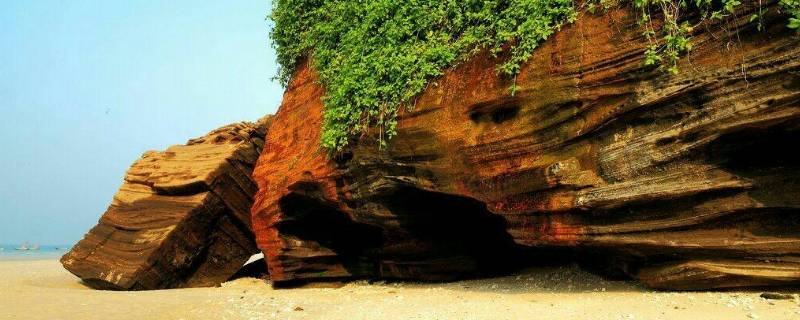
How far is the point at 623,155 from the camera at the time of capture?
248 inches

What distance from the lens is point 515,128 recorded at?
7312 millimetres

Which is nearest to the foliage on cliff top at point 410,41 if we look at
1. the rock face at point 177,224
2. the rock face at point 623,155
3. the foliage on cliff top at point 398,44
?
the foliage on cliff top at point 398,44

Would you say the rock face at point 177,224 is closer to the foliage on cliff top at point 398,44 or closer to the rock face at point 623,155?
the foliage on cliff top at point 398,44

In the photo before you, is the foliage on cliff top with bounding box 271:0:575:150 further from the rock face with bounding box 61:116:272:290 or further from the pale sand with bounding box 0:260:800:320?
the rock face with bounding box 61:116:272:290

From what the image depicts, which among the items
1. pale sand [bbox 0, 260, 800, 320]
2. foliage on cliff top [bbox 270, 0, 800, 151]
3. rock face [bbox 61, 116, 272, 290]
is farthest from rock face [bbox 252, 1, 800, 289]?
rock face [bbox 61, 116, 272, 290]

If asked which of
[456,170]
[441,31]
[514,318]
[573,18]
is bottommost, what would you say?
[514,318]

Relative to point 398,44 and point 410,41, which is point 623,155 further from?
point 398,44

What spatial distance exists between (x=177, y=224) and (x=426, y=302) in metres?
6.67

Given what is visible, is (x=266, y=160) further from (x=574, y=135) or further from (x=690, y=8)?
(x=690, y=8)

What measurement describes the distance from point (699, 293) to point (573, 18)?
3481mm

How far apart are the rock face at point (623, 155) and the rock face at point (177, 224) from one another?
4618 mm

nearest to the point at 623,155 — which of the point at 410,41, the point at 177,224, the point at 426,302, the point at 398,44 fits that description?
the point at 426,302

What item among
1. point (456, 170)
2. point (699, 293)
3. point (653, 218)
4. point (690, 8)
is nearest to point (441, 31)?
point (456, 170)

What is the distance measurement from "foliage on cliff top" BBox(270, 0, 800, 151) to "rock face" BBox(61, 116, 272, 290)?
12.7ft
